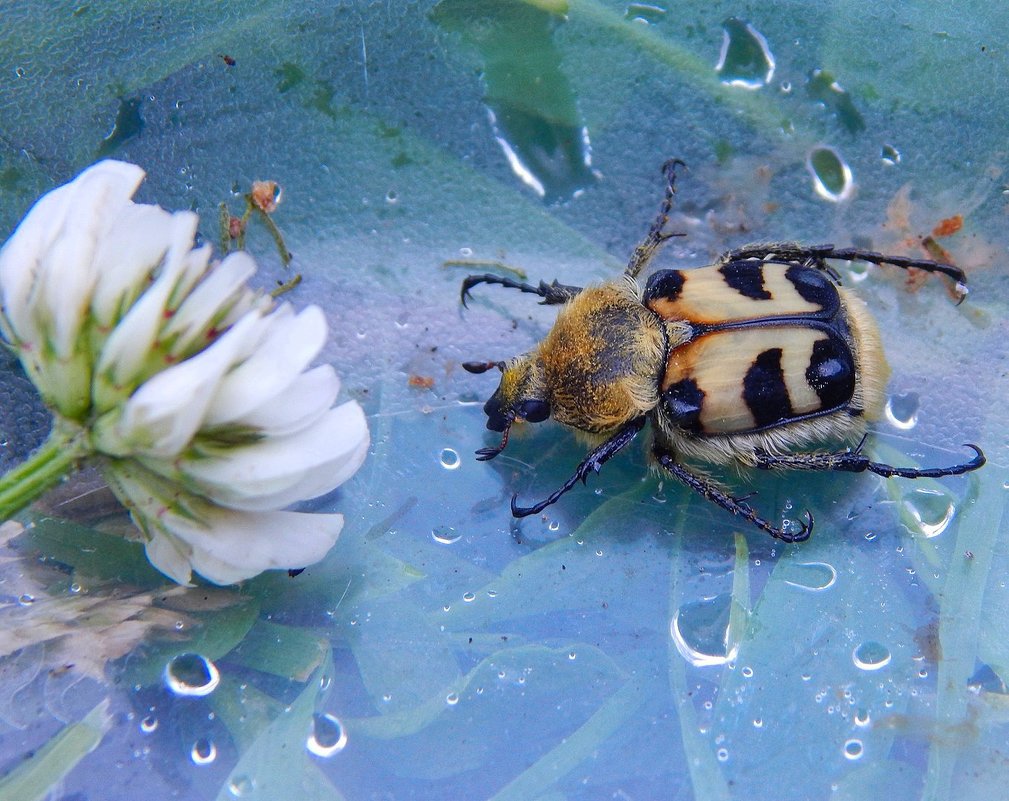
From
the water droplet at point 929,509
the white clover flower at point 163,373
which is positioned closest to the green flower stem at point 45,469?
the white clover flower at point 163,373

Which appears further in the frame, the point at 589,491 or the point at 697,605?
the point at 589,491


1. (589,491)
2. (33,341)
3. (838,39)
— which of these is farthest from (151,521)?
(838,39)

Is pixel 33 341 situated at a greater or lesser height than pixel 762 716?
greater

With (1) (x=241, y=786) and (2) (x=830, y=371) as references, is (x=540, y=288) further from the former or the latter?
(1) (x=241, y=786)

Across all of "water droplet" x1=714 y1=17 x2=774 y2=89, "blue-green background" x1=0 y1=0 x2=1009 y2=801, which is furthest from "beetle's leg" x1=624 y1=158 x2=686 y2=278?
"water droplet" x1=714 y1=17 x2=774 y2=89

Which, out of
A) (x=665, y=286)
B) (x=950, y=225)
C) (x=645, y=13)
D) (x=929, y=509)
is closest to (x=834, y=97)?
(x=950, y=225)

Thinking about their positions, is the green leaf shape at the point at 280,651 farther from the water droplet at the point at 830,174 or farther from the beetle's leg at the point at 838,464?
the water droplet at the point at 830,174

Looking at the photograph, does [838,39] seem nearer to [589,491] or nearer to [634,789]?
[589,491]
